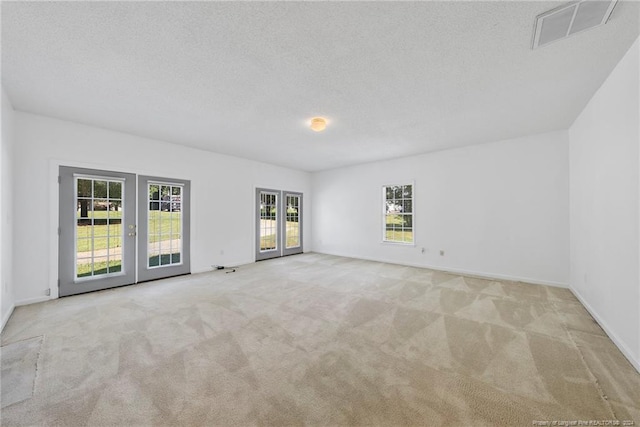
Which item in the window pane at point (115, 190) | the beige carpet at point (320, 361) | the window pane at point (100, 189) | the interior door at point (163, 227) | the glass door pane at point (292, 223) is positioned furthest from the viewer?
the glass door pane at point (292, 223)

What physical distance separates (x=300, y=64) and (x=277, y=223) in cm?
524

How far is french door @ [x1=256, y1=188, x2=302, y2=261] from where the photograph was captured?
6684 mm

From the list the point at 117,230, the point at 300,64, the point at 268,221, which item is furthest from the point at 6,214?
the point at 268,221

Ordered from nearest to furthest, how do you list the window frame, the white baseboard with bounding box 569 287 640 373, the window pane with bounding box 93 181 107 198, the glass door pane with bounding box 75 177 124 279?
the white baseboard with bounding box 569 287 640 373
the glass door pane with bounding box 75 177 124 279
the window pane with bounding box 93 181 107 198
the window frame

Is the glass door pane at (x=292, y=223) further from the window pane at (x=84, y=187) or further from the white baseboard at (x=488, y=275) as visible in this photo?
the window pane at (x=84, y=187)

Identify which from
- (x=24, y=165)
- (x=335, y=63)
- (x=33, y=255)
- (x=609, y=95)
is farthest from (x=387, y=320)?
(x=24, y=165)

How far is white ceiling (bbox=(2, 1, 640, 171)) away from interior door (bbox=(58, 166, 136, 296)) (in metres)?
0.97

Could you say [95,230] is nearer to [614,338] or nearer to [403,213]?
[403,213]

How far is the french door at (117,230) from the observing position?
381 cm

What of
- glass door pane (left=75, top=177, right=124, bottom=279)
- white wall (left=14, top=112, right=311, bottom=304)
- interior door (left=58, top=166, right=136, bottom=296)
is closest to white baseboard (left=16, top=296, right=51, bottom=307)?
white wall (left=14, top=112, right=311, bottom=304)

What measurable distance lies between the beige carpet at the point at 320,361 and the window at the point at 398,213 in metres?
2.49

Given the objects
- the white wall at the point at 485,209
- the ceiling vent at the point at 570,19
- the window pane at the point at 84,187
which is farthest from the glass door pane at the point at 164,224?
the ceiling vent at the point at 570,19

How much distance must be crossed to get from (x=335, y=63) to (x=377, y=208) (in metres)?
4.71

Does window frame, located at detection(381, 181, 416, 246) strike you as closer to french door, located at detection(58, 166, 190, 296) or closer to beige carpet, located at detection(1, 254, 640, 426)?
beige carpet, located at detection(1, 254, 640, 426)
